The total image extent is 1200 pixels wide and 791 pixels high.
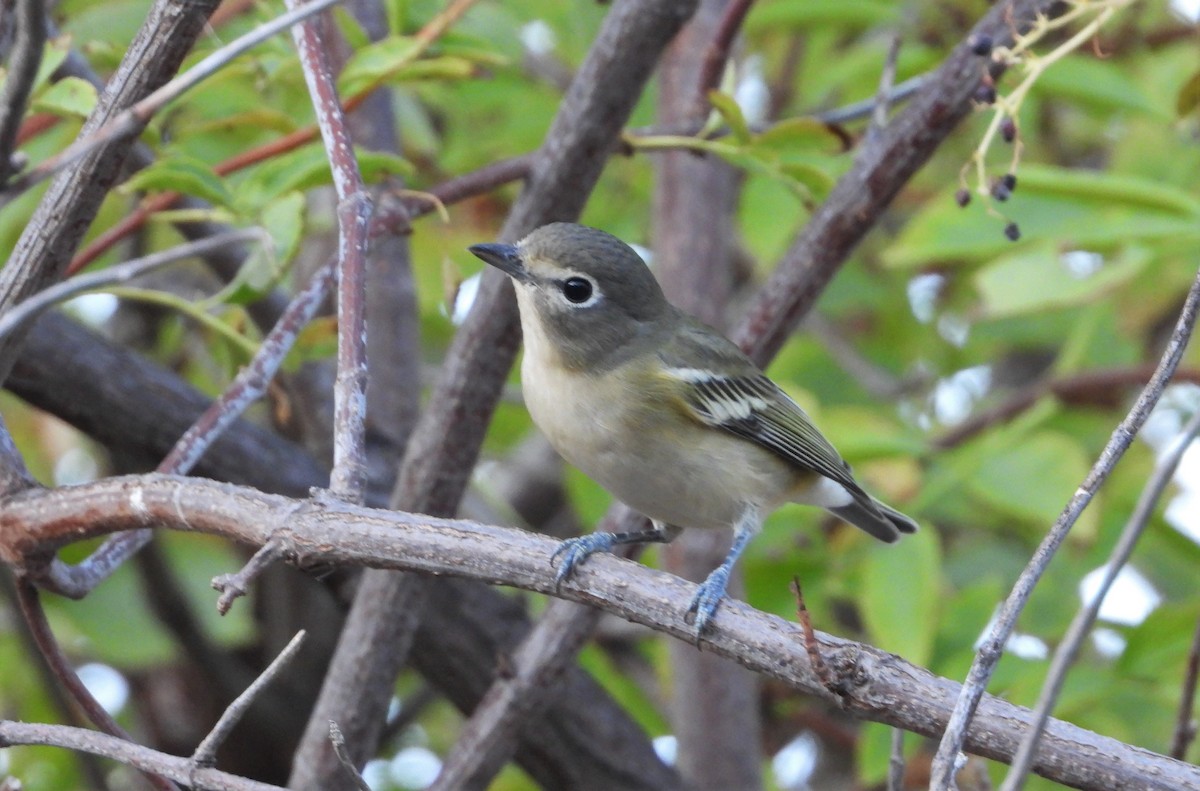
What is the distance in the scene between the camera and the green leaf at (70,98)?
8.49 ft

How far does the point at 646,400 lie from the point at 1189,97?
149 cm

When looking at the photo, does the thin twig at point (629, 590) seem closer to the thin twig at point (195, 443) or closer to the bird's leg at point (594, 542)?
the bird's leg at point (594, 542)

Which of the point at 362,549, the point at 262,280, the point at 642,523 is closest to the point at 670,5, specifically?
the point at 262,280

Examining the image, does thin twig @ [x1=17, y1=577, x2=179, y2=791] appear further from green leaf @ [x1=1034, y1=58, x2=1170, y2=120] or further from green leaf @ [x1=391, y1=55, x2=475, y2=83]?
green leaf @ [x1=1034, y1=58, x2=1170, y2=120]

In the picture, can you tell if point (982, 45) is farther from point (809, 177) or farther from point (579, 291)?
point (579, 291)

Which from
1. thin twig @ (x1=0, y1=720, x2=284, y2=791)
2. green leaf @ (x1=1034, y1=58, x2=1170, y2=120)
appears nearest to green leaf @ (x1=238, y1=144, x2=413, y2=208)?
thin twig @ (x1=0, y1=720, x2=284, y2=791)

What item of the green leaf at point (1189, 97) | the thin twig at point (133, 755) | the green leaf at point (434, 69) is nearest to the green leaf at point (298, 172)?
the green leaf at point (434, 69)

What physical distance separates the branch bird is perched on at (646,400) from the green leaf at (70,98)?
0.95m

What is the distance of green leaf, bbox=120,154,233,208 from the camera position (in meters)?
2.69

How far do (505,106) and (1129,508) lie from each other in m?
2.51

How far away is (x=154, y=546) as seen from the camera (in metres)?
4.27

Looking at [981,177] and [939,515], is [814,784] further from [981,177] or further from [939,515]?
A: [981,177]

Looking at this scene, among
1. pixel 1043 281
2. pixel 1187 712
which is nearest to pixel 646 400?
pixel 1043 281

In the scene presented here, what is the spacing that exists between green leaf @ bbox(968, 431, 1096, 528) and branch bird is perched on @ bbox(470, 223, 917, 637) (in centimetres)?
28
